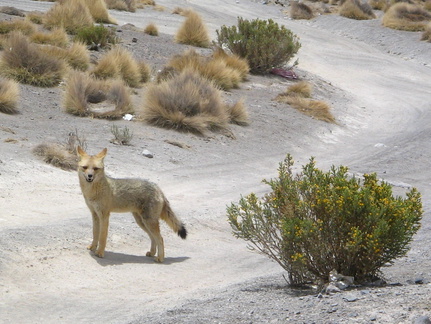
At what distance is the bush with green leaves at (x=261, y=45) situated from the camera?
2662 cm

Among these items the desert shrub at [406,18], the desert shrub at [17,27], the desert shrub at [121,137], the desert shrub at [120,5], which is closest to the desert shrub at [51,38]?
the desert shrub at [17,27]

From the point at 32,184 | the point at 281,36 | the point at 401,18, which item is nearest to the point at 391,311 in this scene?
the point at 32,184

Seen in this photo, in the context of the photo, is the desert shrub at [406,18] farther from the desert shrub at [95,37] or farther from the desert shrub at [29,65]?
the desert shrub at [29,65]

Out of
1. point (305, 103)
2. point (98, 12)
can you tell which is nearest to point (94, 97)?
point (305, 103)

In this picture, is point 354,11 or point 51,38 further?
point 354,11

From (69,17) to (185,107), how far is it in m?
10.7

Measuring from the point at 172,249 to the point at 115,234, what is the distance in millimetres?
807

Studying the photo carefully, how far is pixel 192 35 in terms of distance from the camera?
2952cm

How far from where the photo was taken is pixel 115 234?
10789mm

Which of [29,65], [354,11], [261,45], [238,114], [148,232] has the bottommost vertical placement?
[238,114]

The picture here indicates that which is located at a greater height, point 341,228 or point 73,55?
point 341,228

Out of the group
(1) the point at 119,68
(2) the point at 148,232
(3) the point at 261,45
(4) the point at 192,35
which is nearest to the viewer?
(2) the point at 148,232

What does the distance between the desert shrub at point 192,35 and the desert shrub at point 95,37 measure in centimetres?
402

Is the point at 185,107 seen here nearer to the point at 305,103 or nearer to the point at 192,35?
the point at 305,103
